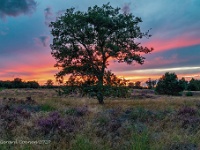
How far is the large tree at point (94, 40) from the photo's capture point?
103 feet

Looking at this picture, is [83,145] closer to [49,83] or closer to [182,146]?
[182,146]

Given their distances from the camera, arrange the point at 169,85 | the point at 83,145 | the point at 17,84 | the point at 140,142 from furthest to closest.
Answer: the point at 17,84
the point at 169,85
the point at 140,142
the point at 83,145

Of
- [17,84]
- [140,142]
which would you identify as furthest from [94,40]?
[17,84]

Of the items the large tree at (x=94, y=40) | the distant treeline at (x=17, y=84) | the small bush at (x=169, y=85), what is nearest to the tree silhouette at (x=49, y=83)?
the distant treeline at (x=17, y=84)

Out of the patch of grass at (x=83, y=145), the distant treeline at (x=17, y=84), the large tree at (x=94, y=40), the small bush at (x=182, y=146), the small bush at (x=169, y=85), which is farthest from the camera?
the distant treeline at (x=17, y=84)

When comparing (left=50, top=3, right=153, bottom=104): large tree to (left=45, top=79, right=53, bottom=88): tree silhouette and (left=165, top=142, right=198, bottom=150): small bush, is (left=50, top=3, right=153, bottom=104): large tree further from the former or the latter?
(left=45, top=79, right=53, bottom=88): tree silhouette

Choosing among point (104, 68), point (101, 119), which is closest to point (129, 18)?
point (104, 68)

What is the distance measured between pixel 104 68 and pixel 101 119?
73.6ft

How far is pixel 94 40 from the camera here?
105ft

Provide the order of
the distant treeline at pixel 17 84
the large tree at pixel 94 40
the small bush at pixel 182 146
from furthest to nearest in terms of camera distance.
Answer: the distant treeline at pixel 17 84 < the large tree at pixel 94 40 < the small bush at pixel 182 146

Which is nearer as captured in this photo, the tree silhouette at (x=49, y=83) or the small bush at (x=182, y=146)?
the small bush at (x=182, y=146)

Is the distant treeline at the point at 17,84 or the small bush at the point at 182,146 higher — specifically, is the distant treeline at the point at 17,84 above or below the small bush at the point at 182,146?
above

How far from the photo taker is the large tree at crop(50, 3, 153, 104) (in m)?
31.5

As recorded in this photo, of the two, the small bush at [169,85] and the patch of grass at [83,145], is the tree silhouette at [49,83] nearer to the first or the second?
the small bush at [169,85]
